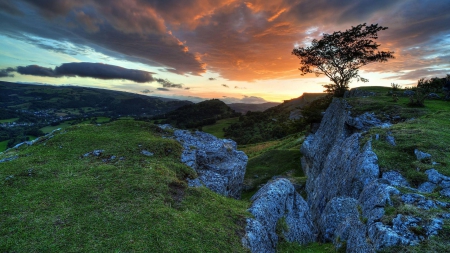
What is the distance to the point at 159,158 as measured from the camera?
1616 centimetres

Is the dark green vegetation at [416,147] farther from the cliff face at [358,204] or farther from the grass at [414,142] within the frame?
the cliff face at [358,204]

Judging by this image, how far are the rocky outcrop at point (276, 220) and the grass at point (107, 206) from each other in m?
0.73

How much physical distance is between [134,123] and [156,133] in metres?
2.63

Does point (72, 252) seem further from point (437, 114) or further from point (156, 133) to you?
point (437, 114)

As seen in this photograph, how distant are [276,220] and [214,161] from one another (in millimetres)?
8668

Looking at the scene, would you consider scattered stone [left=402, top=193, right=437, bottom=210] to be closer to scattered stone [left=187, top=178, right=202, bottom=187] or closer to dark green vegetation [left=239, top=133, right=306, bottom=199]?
scattered stone [left=187, top=178, right=202, bottom=187]

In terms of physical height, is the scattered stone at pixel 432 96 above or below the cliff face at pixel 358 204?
above

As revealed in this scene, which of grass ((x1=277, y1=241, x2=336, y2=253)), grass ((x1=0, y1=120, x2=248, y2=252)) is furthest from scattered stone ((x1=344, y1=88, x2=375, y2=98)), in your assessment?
grass ((x1=0, y1=120, x2=248, y2=252))

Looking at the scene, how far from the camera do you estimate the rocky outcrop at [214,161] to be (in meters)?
16.9

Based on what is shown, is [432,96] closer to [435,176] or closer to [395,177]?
[435,176]

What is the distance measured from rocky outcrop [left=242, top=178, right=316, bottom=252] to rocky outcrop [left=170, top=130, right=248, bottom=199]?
408cm

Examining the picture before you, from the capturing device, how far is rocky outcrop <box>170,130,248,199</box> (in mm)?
16859

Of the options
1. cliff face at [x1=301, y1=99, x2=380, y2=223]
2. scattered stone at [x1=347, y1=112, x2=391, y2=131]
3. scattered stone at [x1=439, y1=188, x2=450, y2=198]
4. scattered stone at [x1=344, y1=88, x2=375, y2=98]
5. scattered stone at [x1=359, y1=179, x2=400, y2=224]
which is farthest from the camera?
scattered stone at [x1=344, y1=88, x2=375, y2=98]

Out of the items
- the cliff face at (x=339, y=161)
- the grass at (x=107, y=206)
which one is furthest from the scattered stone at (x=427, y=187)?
the grass at (x=107, y=206)
